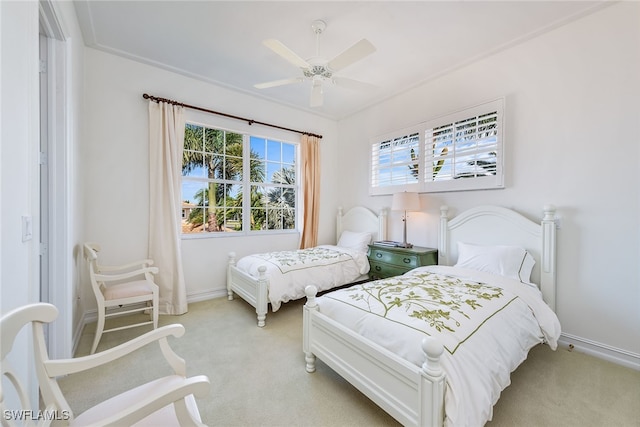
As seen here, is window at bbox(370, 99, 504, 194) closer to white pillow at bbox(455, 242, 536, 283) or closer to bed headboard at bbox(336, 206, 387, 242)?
bed headboard at bbox(336, 206, 387, 242)

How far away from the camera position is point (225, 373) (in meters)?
1.93

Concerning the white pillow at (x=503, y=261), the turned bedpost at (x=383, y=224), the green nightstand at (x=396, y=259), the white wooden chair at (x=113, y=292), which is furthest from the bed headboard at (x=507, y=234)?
the white wooden chair at (x=113, y=292)

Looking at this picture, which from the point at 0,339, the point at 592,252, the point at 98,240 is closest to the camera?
the point at 0,339

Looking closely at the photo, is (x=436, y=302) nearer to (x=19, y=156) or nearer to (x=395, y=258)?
(x=395, y=258)

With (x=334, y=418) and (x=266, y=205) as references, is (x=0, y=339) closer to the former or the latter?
(x=334, y=418)

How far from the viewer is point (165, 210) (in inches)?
121

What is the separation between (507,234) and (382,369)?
206 cm

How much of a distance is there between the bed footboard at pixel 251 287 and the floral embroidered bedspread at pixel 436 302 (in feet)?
3.26

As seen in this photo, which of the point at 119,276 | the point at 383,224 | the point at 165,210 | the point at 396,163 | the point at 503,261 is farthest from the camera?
the point at 383,224

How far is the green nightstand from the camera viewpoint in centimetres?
306

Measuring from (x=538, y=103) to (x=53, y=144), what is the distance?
411cm

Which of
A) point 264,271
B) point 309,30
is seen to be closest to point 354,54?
point 309,30

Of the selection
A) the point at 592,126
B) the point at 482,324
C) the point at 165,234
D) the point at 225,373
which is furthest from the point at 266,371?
the point at 592,126

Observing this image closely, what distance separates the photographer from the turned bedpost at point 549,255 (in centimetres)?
233
